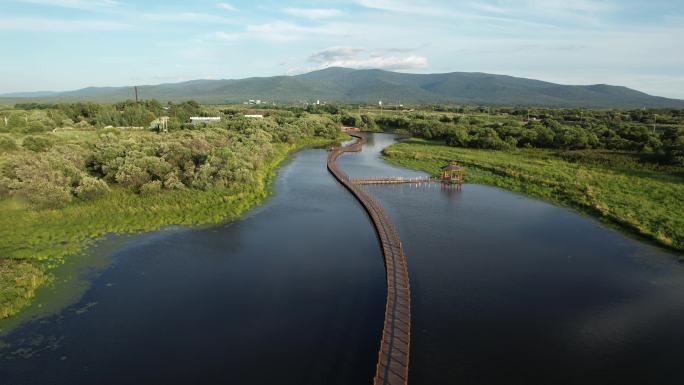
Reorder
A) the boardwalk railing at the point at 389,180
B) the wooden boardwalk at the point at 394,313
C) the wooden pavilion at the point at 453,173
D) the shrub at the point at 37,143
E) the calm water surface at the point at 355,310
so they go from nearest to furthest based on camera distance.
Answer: the wooden boardwalk at the point at 394,313 → the calm water surface at the point at 355,310 → the shrub at the point at 37,143 → the wooden pavilion at the point at 453,173 → the boardwalk railing at the point at 389,180

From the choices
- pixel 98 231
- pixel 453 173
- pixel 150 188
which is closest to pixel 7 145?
pixel 150 188

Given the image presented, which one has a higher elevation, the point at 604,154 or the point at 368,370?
the point at 604,154

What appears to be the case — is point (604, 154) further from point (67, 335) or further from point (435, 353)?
point (67, 335)

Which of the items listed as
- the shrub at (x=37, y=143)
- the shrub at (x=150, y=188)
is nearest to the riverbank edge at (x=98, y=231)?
the shrub at (x=150, y=188)

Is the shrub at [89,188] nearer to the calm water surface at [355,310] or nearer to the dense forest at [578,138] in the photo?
the calm water surface at [355,310]

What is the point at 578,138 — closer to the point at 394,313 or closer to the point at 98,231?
the point at 394,313

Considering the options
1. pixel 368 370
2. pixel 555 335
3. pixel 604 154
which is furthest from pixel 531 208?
pixel 604 154
